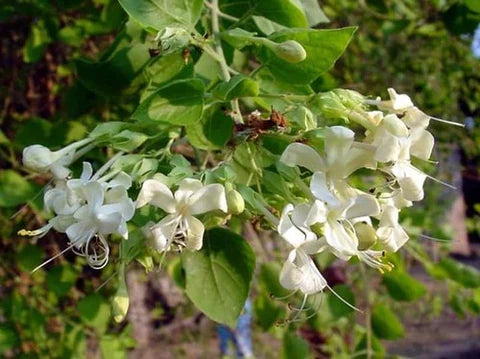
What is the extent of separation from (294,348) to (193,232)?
59 cm

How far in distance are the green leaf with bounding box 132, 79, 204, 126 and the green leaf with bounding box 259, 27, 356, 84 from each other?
0.25 ft

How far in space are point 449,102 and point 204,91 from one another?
1.54m

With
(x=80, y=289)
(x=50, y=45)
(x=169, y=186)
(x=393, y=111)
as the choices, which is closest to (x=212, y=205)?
(x=169, y=186)

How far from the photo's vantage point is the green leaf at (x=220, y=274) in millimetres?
621

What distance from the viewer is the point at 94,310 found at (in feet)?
3.52

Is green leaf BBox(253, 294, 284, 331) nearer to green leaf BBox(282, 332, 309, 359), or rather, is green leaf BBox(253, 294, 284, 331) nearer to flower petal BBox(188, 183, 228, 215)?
green leaf BBox(282, 332, 309, 359)

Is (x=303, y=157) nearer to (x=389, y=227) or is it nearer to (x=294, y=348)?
(x=389, y=227)

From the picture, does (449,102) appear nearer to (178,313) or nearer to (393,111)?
(178,313)

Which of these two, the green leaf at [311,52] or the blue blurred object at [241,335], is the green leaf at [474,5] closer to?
the green leaf at [311,52]

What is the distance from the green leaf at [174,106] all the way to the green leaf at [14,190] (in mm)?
409

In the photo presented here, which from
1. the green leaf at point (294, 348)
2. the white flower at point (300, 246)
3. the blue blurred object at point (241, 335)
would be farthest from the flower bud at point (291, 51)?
the blue blurred object at point (241, 335)

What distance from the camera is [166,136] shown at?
1.89 feet

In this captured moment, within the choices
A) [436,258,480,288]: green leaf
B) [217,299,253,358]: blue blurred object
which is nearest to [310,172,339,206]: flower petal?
[436,258,480,288]: green leaf

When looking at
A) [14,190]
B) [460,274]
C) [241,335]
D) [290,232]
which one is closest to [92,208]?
[290,232]
